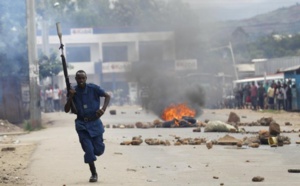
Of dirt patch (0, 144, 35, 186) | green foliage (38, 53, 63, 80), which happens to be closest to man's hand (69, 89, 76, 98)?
dirt patch (0, 144, 35, 186)

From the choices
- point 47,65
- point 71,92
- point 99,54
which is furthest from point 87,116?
point 99,54

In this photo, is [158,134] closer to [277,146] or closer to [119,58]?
[277,146]

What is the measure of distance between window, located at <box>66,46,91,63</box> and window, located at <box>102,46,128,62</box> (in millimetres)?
1568

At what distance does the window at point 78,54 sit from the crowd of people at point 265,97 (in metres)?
26.6

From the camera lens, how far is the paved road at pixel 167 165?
1042 cm

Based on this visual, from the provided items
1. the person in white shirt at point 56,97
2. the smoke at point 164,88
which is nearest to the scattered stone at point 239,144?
the smoke at point 164,88

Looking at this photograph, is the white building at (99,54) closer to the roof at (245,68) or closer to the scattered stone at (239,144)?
the roof at (245,68)

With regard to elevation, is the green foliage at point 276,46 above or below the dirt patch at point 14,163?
above

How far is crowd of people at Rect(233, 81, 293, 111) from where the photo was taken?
111ft

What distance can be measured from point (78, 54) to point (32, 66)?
138 feet

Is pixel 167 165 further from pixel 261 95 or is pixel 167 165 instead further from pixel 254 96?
pixel 254 96

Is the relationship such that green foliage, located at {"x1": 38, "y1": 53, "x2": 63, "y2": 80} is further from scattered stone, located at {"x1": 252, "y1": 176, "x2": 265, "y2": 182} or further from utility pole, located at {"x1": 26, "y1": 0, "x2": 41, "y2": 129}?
scattered stone, located at {"x1": 252, "y1": 176, "x2": 265, "y2": 182}

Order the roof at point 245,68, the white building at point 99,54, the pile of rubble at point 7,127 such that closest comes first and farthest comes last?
the pile of rubble at point 7,127 < the white building at point 99,54 < the roof at point 245,68

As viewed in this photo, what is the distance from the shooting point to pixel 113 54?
67688 millimetres
